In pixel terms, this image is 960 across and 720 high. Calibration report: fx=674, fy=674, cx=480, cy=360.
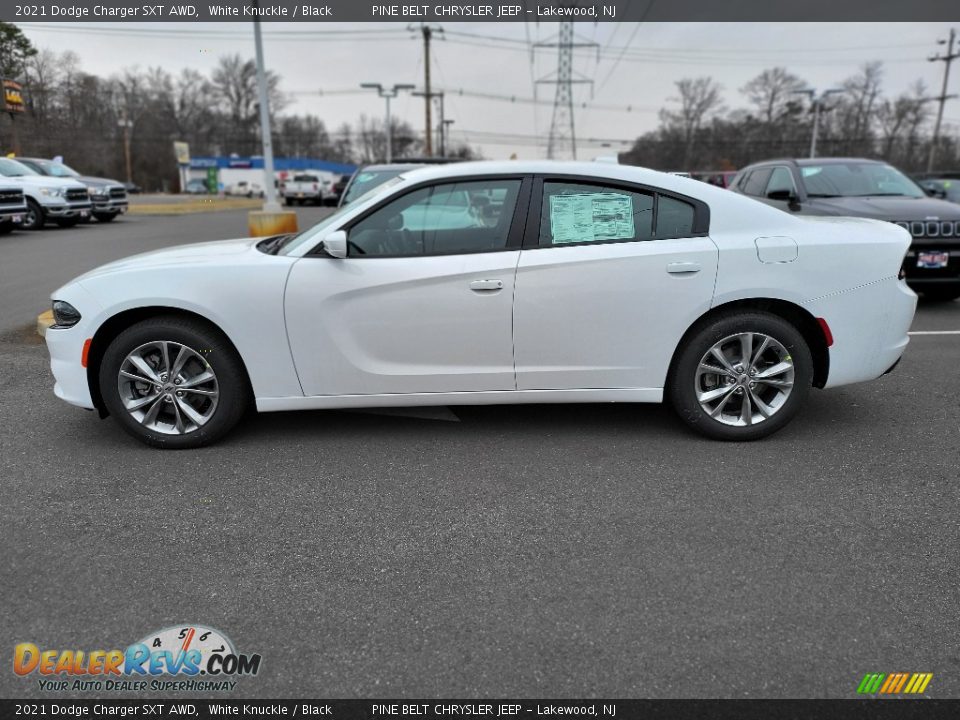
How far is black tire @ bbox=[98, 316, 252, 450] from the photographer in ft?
12.5

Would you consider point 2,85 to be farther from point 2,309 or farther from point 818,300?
point 818,300

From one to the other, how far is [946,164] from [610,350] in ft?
224

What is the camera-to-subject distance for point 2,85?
27.2m

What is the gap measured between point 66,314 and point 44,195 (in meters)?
17.1

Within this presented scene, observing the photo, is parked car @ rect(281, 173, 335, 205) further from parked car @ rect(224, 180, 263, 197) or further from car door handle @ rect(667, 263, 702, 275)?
car door handle @ rect(667, 263, 702, 275)

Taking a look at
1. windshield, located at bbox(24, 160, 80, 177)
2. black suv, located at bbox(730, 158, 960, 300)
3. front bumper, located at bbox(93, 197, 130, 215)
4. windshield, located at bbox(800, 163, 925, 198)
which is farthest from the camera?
front bumper, located at bbox(93, 197, 130, 215)

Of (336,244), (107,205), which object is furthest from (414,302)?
(107,205)

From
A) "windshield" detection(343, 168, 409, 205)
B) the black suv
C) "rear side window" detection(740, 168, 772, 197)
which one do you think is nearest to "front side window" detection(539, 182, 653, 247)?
the black suv

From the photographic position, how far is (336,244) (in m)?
3.73

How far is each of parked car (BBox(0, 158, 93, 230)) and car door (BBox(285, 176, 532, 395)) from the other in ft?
55.6

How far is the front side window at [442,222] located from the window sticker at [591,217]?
0.27 meters

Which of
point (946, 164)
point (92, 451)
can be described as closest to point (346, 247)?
point (92, 451)

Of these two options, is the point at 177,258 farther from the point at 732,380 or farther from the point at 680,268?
the point at 732,380
